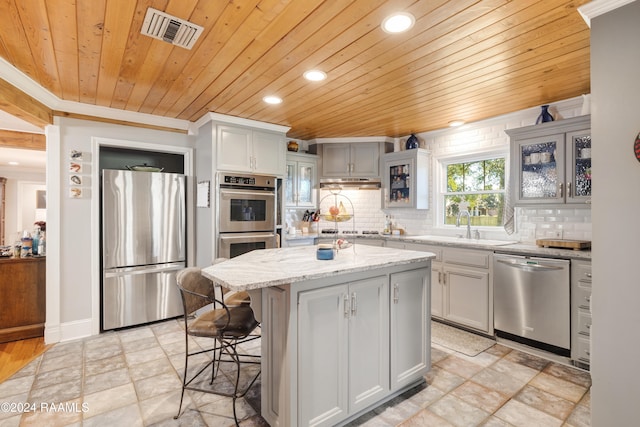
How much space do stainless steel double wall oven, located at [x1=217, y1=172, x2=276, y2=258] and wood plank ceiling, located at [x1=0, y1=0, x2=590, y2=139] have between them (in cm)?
85

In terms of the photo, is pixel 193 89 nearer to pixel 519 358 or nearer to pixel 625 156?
pixel 625 156

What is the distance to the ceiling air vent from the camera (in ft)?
5.91

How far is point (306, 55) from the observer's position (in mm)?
2250

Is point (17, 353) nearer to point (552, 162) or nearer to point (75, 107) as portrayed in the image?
point (75, 107)

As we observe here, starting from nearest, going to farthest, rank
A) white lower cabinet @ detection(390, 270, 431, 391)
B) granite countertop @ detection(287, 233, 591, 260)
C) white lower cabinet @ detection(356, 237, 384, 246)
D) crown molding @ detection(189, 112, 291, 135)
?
white lower cabinet @ detection(390, 270, 431, 391)
granite countertop @ detection(287, 233, 591, 260)
crown molding @ detection(189, 112, 291, 135)
white lower cabinet @ detection(356, 237, 384, 246)

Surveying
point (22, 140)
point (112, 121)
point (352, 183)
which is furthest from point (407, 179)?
point (22, 140)

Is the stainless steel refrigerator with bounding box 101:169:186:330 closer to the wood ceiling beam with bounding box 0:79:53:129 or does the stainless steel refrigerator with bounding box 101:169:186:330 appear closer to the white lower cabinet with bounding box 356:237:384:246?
the wood ceiling beam with bounding box 0:79:53:129

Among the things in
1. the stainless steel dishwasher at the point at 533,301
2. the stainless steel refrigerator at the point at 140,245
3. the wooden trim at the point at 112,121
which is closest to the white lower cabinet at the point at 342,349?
the stainless steel dishwasher at the point at 533,301

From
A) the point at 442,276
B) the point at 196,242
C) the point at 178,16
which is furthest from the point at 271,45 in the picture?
the point at 442,276

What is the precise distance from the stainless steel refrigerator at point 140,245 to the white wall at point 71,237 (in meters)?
0.14

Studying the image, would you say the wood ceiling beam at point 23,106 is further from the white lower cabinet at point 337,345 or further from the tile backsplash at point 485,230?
the tile backsplash at point 485,230

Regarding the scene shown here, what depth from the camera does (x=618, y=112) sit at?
154 cm

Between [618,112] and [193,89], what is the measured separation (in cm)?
308

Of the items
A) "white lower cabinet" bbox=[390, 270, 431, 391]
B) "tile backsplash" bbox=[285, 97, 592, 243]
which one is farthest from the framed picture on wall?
"white lower cabinet" bbox=[390, 270, 431, 391]
